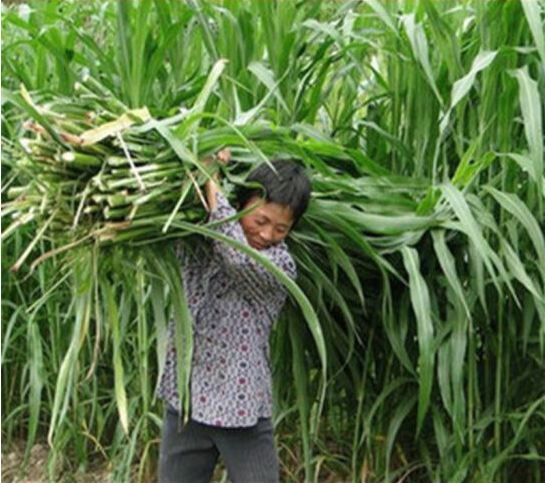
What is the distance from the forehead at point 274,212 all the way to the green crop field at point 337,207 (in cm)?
11

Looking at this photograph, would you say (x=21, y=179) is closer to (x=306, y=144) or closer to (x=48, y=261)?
(x=48, y=261)

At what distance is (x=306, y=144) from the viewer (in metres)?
2.43

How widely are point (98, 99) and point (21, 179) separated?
0.86m

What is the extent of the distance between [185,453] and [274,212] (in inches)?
21.7

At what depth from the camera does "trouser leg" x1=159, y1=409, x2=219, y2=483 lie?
2367 mm

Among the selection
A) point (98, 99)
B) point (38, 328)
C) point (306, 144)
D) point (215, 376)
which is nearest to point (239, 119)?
point (306, 144)

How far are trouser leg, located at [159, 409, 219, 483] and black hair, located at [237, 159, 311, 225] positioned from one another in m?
0.48

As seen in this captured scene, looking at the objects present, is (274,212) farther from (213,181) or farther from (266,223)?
(213,181)

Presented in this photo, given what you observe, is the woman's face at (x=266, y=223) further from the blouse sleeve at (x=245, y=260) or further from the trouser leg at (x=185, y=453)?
the trouser leg at (x=185, y=453)

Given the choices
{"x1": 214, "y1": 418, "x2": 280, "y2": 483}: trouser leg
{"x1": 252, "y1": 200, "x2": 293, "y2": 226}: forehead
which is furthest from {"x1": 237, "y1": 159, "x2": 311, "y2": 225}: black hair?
{"x1": 214, "y1": 418, "x2": 280, "y2": 483}: trouser leg

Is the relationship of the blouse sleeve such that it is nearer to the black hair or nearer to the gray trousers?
the black hair

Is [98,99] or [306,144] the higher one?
[98,99]

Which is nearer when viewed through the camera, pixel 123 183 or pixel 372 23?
pixel 123 183

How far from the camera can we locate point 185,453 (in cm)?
238
